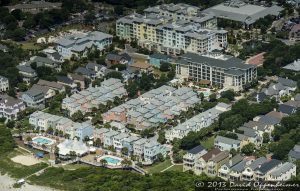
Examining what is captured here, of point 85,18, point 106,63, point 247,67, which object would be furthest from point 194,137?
point 85,18

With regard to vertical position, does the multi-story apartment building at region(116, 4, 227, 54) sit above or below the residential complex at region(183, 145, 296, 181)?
below

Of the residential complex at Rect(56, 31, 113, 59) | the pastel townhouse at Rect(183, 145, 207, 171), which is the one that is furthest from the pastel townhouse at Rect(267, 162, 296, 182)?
the residential complex at Rect(56, 31, 113, 59)

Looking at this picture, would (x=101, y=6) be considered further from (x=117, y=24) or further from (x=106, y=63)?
(x=106, y=63)

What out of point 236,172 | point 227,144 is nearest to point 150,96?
point 227,144

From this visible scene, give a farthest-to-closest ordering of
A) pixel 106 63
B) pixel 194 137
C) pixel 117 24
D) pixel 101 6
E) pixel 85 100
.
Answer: pixel 101 6
pixel 117 24
pixel 106 63
pixel 85 100
pixel 194 137

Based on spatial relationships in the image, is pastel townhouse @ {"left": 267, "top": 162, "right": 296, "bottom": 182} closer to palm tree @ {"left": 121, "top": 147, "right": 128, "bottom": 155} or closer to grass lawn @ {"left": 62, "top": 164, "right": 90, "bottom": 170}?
palm tree @ {"left": 121, "top": 147, "right": 128, "bottom": 155}

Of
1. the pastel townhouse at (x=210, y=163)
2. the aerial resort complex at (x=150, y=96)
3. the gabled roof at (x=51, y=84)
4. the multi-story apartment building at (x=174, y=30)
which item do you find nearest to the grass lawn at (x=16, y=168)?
the aerial resort complex at (x=150, y=96)
